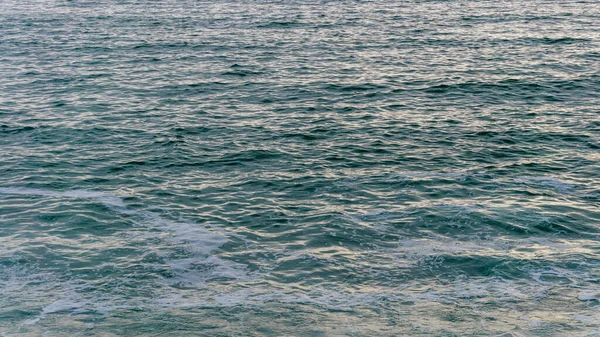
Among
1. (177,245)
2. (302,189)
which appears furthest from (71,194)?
(302,189)

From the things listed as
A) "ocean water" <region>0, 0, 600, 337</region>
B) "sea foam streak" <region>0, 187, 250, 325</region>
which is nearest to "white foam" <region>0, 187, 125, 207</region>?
"sea foam streak" <region>0, 187, 250, 325</region>

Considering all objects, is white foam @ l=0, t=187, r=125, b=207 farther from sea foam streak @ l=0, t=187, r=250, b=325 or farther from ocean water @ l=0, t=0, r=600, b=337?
ocean water @ l=0, t=0, r=600, b=337

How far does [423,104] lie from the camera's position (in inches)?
1709

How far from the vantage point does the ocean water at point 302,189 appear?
74.1 feet

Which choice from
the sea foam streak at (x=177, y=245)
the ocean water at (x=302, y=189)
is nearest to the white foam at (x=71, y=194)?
the sea foam streak at (x=177, y=245)

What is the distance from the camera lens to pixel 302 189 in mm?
31656

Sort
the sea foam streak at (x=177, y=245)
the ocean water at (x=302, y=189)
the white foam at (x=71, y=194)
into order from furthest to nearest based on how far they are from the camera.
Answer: the white foam at (x=71, y=194), the sea foam streak at (x=177, y=245), the ocean water at (x=302, y=189)

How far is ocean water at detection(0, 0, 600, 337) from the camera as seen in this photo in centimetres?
2258

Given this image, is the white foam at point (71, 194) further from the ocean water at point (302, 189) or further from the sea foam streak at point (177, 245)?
the ocean water at point (302, 189)

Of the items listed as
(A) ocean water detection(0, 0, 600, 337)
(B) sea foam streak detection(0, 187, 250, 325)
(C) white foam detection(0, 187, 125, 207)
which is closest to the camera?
(A) ocean water detection(0, 0, 600, 337)

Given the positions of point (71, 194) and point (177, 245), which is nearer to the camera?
point (177, 245)

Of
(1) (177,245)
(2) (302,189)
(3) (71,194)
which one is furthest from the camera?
(2) (302,189)

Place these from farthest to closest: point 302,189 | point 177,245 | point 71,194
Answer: point 302,189
point 71,194
point 177,245

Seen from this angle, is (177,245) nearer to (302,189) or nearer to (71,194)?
(302,189)
